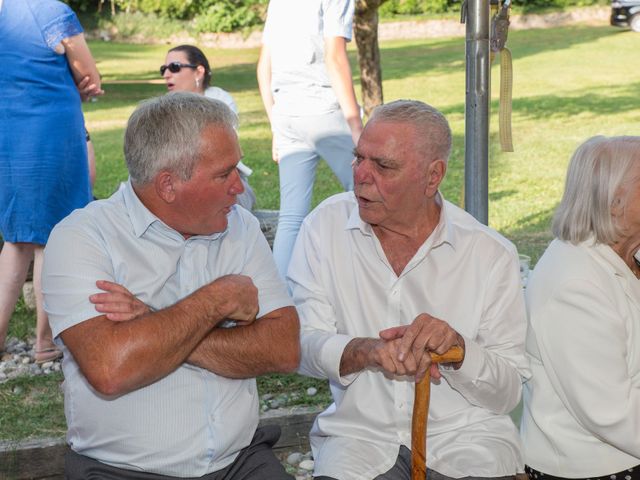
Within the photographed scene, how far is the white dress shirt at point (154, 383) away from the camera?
2.82 metres

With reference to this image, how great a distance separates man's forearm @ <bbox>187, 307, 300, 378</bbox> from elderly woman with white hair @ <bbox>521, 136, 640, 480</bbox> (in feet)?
2.57

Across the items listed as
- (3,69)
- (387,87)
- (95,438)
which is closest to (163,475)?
(95,438)

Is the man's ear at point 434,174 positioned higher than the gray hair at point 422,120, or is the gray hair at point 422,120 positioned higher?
the gray hair at point 422,120

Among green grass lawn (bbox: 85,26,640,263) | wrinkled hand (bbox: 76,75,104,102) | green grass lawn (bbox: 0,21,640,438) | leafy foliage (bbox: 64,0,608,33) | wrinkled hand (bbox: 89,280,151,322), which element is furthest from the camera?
leafy foliage (bbox: 64,0,608,33)

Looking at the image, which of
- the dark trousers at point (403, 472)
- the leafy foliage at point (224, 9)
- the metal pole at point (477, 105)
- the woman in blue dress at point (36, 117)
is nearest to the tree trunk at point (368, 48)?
the woman in blue dress at point (36, 117)

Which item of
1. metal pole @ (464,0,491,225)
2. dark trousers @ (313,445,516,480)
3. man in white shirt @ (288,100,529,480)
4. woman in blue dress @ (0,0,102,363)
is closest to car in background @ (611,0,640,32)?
woman in blue dress @ (0,0,102,363)

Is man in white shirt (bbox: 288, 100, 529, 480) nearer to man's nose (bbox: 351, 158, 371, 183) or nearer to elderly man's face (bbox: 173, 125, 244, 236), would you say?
man's nose (bbox: 351, 158, 371, 183)

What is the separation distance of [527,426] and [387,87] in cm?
2110

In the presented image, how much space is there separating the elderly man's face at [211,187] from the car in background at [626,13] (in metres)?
33.4

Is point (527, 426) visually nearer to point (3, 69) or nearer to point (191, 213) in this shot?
point (191, 213)

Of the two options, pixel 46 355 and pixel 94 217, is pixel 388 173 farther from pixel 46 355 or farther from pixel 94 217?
pixel 46 355

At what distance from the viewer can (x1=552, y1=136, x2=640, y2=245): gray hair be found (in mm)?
3027

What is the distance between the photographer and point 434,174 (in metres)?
3.16

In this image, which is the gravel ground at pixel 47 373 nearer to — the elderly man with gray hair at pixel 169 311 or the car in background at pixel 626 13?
the elderly man with gray hair at pixel 169 311
